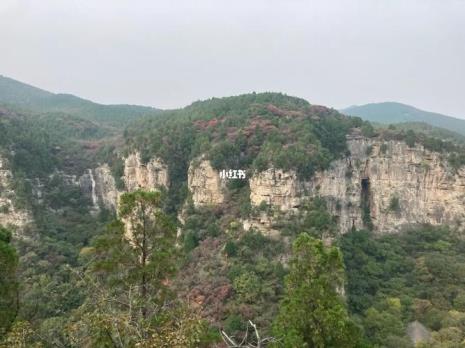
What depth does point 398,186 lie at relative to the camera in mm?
44781

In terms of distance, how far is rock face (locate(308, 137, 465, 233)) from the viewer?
42719 millimetres

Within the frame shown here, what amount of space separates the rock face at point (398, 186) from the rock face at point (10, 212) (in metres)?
29.7

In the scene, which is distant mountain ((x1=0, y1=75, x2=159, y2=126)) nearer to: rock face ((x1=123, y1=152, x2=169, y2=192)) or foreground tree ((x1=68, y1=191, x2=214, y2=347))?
rock face ((x1=123, y1=152, x2=169, y2=192))

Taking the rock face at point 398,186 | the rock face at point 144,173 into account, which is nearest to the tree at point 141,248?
the rock face at point 144,173

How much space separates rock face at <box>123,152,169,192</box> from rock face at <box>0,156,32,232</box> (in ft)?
35.9

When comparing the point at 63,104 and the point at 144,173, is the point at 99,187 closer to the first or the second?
the point at 144,173

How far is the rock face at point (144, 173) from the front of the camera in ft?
146

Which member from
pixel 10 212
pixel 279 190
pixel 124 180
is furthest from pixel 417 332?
pixel 10 212

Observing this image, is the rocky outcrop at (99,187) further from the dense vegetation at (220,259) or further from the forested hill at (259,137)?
the forested hill at (259,137)

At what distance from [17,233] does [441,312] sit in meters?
34.5

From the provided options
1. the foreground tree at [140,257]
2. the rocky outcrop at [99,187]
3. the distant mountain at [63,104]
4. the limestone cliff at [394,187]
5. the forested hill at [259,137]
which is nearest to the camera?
the foreground tree at [140,257]

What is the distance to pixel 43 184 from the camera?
48.5 m

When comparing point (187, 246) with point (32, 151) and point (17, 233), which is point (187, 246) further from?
point (32, 151)

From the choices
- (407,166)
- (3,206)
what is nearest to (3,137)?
(3,206)
